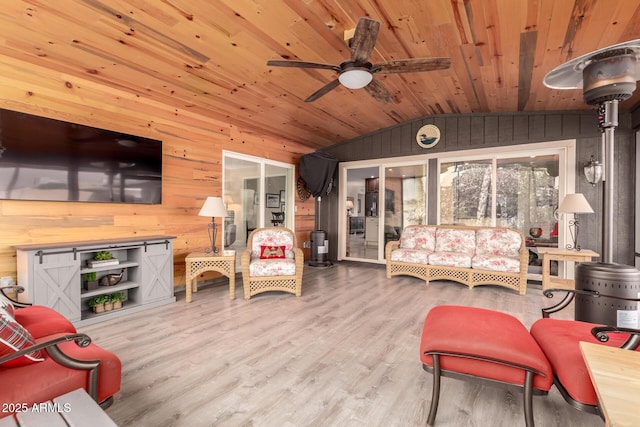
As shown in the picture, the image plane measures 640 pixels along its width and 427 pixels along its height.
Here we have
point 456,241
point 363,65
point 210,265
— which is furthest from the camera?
point 456,241

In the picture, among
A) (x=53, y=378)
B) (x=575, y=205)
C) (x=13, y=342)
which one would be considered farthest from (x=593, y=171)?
(x=13, y=342)

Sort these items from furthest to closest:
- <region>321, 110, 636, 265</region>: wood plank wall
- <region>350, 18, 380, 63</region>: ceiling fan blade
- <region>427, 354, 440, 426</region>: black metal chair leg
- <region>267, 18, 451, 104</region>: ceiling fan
Result: <region>321, 110, 636, 265</region>: wood plank wall, <region>267, 18, 451, 104</region>: ceiling fan, <region>350, 18, 380, 63</region>: ceiling fan blade, <region>427, 354, 440, 426</region>: black metal chair leg

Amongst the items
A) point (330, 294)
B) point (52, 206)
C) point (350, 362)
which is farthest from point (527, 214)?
point (52, 206)

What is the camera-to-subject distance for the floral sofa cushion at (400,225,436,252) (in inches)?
201

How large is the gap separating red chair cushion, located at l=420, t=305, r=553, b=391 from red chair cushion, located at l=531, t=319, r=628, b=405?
0.20 ft

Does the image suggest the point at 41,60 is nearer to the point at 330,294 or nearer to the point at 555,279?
the point at 330,294

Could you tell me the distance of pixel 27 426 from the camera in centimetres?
85

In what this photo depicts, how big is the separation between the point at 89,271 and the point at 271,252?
203cm

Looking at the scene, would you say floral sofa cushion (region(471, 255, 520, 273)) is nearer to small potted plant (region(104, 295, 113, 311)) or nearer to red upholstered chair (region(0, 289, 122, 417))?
red upholstered chair (region(0, 289, 122, 417))

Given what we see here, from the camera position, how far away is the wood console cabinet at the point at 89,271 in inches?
101

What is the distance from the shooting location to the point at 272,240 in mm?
4320

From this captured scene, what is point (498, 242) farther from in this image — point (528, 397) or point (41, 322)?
point (41, 322)

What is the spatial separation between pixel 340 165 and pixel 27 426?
6.10 meters

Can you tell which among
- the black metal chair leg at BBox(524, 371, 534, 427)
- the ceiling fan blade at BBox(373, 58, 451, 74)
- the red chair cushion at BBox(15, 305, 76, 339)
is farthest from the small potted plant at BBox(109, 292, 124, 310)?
the black metal chair leg at BBox(524, 371, 534, 427)
